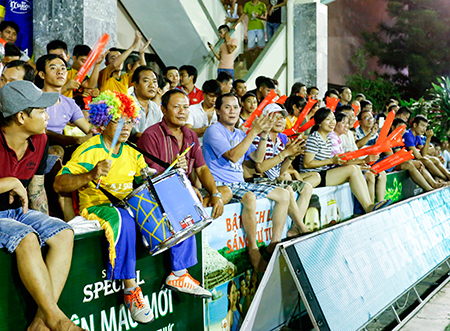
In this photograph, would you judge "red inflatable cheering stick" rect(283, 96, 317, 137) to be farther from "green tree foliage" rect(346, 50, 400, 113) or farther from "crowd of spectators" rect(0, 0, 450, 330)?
"green tree foliage" rect(346, 50, 400, 113)

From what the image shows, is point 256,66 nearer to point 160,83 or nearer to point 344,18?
point 160,83

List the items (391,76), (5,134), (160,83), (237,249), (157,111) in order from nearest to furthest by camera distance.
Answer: (5,134) < (237,249) < (157,111) < (160,83) < (391,76)

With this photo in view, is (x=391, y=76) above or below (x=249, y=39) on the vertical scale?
above

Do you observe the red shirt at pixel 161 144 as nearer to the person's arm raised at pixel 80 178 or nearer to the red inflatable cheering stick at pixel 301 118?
the person's arm raised at pixel 80 178

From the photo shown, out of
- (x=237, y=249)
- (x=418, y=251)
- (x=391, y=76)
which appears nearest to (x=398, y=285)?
(x=418, y=251)

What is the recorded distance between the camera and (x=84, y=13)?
252 inches

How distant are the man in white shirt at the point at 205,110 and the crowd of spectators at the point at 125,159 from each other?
0.02m

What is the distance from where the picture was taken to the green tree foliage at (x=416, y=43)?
925 inches

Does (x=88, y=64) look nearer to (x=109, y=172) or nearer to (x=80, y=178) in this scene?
(x=109, y=172)

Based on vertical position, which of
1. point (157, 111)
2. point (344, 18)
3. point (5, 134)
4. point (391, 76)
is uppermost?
point (344, 18)

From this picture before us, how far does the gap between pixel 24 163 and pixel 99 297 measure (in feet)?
2.98

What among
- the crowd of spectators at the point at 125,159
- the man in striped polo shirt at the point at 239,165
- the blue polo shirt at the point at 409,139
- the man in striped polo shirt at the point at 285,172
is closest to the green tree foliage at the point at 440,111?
the blue polo shirt at the point at 409,139

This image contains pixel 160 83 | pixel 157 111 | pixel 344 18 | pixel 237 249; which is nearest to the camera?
pixel 237 249

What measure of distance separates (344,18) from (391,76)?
5.01 meters
